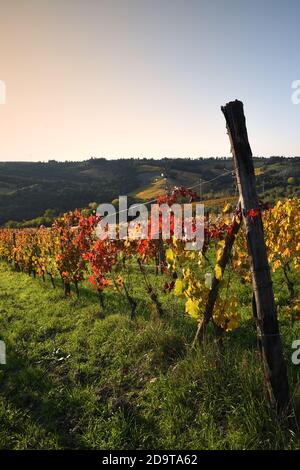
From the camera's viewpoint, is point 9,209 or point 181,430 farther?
point 9,209

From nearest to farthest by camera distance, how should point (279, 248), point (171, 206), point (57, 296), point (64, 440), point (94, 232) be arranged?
1. point (64, 440)
2. point (171, 206)
3. point (279, 248)
4. point (94, 232)
5. point (57, 296)

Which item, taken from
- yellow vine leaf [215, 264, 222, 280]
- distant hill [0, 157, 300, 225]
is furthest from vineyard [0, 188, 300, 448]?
distant hill [0, 157, 300, 225]

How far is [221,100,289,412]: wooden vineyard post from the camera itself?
385 centimetres

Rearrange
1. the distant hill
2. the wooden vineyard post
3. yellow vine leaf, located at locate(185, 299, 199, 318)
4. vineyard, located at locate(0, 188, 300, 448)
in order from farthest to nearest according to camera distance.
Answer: the distant hill → yellow vine leaf, located at locate(185, 299, 199, 318) → vineyard, located at locate(0, 188, 300, 448) → the wooden vineyard post

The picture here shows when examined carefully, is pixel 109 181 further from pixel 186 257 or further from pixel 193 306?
pixel 193 306

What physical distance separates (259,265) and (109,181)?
87.7 m

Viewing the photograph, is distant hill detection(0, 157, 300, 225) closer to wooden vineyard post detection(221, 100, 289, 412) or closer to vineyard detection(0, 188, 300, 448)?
vineyard detection(0, 188, 300, 448)

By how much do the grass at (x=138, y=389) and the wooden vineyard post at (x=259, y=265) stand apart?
0.23 m

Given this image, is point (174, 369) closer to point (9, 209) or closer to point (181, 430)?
point (181, 430)

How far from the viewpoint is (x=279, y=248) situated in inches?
309

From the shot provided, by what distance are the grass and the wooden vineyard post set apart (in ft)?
0.77

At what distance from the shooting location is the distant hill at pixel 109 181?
1987 inches
